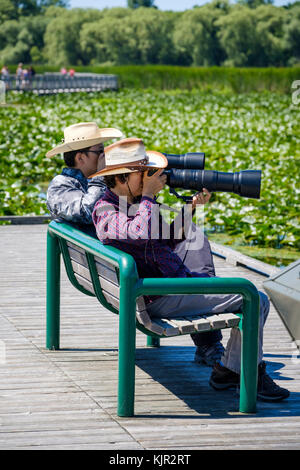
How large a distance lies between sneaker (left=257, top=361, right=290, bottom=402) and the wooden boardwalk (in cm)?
4

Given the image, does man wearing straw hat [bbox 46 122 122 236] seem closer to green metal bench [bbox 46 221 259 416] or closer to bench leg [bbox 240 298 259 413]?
green metal bench [bbox 46 221 259 416]

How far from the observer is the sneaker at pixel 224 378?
147 inches

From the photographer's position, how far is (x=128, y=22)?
88938 mm

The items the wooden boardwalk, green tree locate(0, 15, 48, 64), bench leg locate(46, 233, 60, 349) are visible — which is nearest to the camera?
the wooden boardwalk

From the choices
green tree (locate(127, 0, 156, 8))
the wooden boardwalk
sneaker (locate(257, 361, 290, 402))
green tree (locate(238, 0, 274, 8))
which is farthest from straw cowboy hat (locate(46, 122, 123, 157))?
green tree (locate(127, 0, 156, 8))

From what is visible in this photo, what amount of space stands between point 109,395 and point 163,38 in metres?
89.4

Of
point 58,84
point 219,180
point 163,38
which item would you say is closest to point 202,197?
point 219,180

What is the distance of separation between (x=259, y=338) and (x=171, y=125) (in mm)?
17581

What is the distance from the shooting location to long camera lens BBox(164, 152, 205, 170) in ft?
12.0

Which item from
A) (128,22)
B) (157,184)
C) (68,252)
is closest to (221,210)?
(68,252)

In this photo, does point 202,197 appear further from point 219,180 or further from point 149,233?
point 149,233

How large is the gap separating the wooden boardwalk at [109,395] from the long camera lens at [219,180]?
97cm

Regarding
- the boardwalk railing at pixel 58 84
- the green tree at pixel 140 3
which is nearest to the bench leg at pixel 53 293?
the boardwalk railing at pixel 58 84

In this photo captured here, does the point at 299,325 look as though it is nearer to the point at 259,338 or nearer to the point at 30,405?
the point at 259,338
